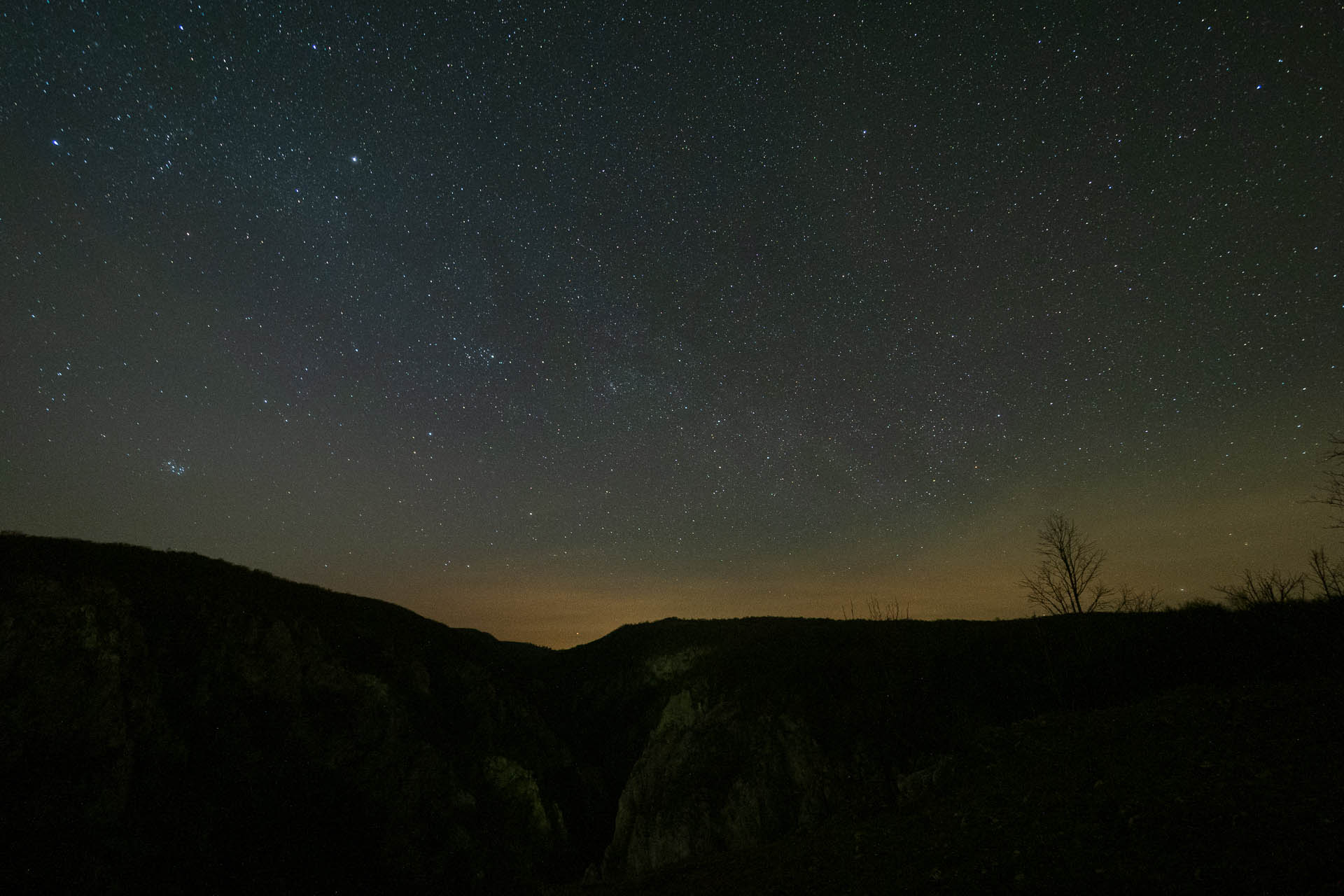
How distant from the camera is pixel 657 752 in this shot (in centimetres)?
3394

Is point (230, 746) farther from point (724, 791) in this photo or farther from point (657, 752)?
point (724, 791)

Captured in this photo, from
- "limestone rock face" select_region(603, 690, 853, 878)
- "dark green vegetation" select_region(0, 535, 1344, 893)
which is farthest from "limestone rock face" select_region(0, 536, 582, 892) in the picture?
"limestone rock face" select_region(603, 690, 853, 878)

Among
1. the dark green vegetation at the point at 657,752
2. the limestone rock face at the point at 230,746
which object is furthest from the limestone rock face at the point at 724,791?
the limestone rock face at the point at 230,746

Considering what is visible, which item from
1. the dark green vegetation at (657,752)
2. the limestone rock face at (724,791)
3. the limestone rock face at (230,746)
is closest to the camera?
the dark green vegetation at (657,752)

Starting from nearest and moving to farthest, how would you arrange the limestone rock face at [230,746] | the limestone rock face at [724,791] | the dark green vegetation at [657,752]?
1. the dark green vegetation at [657,752]
2. the limestone rock face at [230,746]
3. the limestone rock face at [724,791]

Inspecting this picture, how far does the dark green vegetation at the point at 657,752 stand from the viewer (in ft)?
35.2

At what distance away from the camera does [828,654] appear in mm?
33875

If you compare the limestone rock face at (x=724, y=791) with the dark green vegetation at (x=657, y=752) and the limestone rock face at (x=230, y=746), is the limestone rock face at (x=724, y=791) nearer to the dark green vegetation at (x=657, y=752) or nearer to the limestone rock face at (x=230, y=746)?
the dark green vegetation at (x=657, y=752)

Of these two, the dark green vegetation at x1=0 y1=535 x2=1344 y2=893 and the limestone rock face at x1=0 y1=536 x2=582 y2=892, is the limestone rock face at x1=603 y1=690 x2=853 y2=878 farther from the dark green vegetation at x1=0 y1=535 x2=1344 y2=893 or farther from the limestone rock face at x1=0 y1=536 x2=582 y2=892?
the limestone rock face at x1=0 y1=536 x2=582 y2=892

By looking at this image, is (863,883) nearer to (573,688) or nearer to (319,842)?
Result: (319,842)

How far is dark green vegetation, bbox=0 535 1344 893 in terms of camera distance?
10719 millimetres

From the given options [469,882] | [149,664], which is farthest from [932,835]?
[149,664]

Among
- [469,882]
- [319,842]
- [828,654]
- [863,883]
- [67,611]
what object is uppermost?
[67,611]

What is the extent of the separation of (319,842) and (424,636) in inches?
534
